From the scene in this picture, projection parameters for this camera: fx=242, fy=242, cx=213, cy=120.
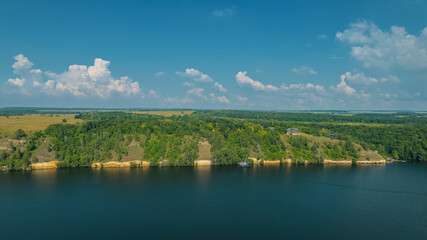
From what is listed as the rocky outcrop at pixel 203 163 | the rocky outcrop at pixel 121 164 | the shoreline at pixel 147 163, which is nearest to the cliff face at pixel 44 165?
the shoreline at pixel 147 163

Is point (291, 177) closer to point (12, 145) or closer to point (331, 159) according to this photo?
point (331, 159)

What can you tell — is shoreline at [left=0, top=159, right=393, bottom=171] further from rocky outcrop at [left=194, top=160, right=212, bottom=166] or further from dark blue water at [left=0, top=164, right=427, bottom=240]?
dark blue water at [left=0, top=164, right=427, bottom=240]

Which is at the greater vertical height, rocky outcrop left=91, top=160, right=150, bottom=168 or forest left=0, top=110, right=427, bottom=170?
forest left=0, top=110, right=427, bottom=170

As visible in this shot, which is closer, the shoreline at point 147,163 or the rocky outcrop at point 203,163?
the shoreline at point 147,163

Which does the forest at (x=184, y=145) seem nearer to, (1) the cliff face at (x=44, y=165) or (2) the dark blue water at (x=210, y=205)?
(1) the cliff face at (x=44, y=165)

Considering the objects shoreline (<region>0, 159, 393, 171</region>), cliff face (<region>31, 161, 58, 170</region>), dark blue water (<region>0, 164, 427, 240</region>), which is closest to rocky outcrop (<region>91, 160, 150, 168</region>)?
shoreline (<region>0, 159, 393, 171</region>)

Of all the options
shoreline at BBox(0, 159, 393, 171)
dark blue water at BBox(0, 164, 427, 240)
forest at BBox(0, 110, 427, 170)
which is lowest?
dark blue water at BBox(0, 164, 427, 240)

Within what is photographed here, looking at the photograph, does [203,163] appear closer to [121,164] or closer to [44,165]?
[121,164]

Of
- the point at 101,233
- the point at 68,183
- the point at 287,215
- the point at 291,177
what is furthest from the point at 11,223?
the point at 291,177
